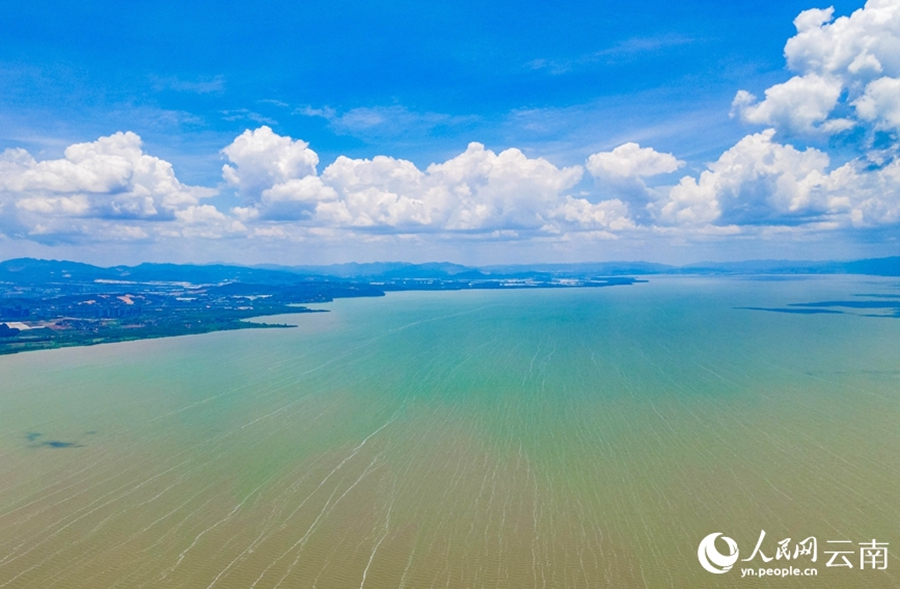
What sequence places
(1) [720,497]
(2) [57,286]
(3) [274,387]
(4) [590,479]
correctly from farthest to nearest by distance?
(2) [57,286] < (3) [274,387] < (4) [590,479] < (1) [720,497]

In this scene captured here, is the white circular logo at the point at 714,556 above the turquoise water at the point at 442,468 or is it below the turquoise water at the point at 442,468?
below

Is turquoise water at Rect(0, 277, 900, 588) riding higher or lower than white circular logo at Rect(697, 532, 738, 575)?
higher

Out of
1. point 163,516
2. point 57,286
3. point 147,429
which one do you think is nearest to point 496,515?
point 163,516

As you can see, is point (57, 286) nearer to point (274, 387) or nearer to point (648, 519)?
point (274, 387)

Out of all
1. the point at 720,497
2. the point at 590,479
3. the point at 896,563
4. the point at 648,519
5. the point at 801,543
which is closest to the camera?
the point at 896,563

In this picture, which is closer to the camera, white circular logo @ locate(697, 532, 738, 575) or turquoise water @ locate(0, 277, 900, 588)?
white circular logo @ locate(697, 532, 738, 575)
